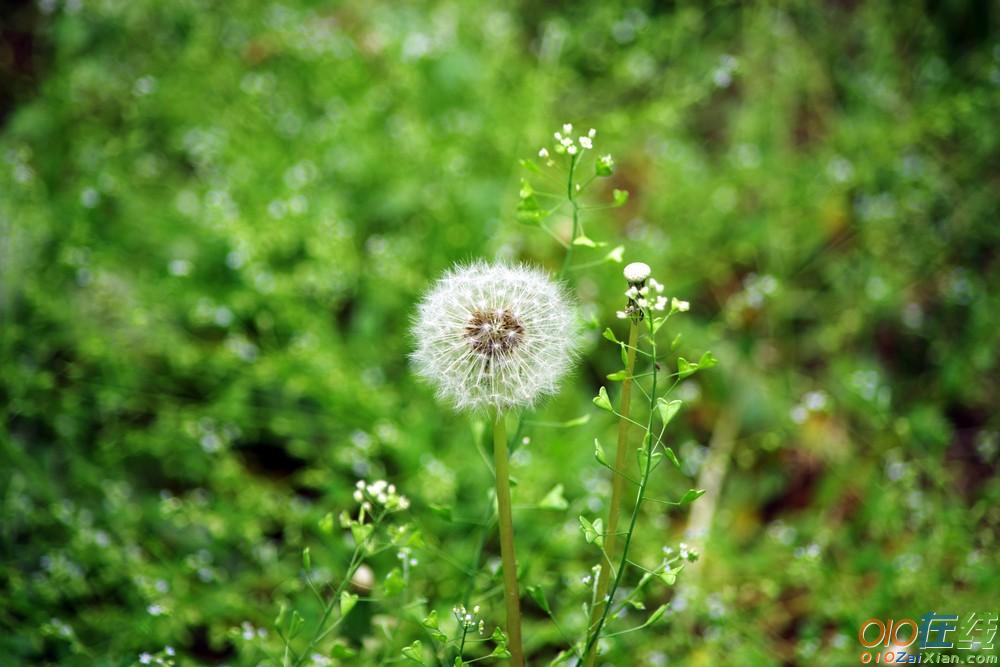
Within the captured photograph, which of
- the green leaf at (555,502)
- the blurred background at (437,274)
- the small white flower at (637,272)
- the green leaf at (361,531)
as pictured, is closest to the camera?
the small white flower at (637,272)

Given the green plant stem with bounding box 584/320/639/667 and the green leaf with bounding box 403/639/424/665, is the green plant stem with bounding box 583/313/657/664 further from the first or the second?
the green leaf with bounding box 403/639/424/665

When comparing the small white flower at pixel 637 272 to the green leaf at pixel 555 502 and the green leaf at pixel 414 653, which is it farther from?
the green leaf at pixel 414 653

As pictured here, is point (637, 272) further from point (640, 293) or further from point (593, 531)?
point (593, 531)

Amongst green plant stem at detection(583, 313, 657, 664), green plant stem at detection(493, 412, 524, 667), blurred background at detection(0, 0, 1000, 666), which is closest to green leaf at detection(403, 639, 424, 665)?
green plant stem at detection(493, 412, 524, 667)

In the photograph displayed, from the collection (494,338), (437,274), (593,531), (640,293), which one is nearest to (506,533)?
(593,531)

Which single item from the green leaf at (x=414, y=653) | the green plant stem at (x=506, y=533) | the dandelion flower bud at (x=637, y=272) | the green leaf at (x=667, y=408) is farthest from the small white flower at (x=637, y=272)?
the green leaf at (x=414, y=653)

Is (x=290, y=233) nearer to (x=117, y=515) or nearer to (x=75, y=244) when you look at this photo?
(x=75, y=244)

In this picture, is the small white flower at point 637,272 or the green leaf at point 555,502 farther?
the green leaf at point 555,502
